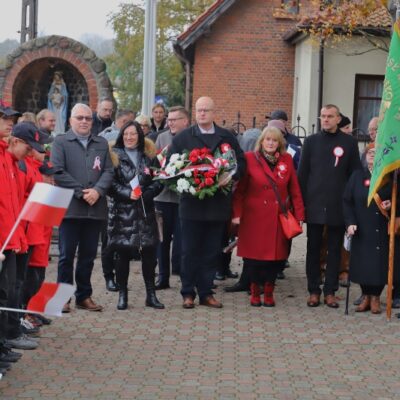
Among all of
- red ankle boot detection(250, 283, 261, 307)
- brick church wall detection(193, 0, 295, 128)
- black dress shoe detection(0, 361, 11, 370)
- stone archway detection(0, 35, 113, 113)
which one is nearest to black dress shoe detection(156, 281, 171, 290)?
red ankle boot detection(250, 283, 261, 307)

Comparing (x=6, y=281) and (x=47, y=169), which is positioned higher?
(x=47, y=169)

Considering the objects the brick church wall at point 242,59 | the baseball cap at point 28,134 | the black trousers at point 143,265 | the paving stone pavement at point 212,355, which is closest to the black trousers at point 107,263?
the paving stone pavement at point 212,355

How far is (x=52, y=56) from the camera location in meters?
23.0

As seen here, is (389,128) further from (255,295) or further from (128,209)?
(128,209)

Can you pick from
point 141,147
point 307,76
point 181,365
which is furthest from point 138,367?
point 307,76

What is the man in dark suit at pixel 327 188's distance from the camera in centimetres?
1044

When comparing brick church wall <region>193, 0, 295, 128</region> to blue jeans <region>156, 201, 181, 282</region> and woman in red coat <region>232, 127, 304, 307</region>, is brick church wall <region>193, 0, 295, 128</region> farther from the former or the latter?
woman in red coat <region>232, 127, 304, 307</region>

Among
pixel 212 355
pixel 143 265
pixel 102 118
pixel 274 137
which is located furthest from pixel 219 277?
pixel 212 355

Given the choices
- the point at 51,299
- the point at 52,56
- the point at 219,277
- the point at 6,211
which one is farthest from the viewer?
the point at 52,56

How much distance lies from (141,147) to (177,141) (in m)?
0.38

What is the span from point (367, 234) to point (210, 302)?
1.80 meters

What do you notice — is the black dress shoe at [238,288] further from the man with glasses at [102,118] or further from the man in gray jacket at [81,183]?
the man with glasses at [102,118]

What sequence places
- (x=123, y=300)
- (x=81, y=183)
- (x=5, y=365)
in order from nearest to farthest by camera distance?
1. (x=5, y=365)
2. (x=81, y=183)
3. (x=123, y=300)

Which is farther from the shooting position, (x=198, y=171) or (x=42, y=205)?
(x=198, y=171)
